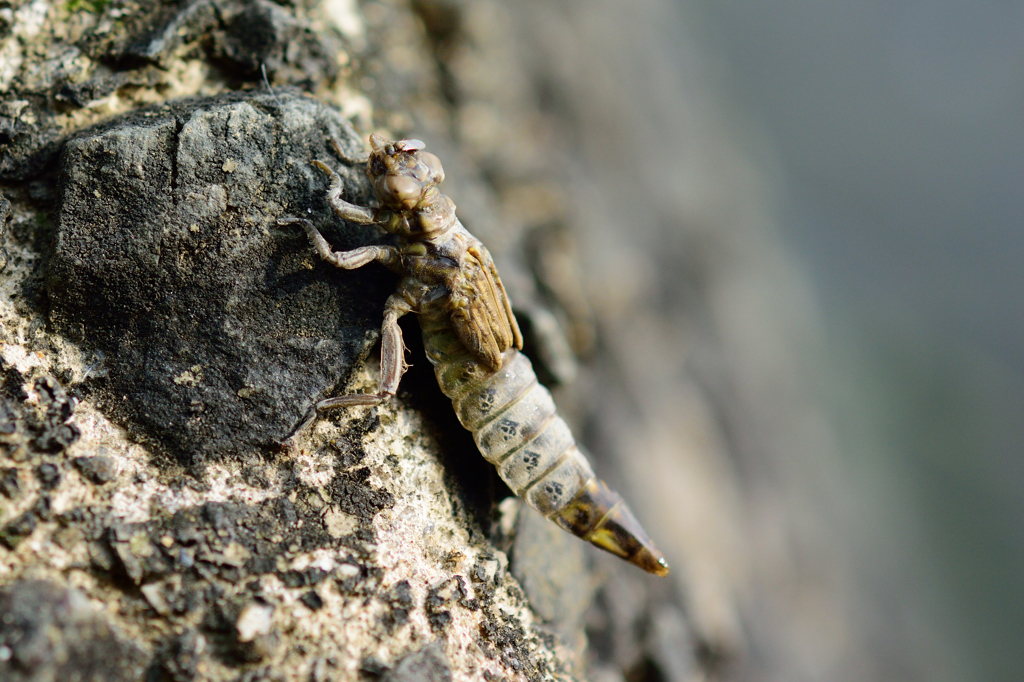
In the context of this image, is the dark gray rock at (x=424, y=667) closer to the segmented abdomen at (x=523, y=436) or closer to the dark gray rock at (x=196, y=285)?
the segmented abdomen at (x=523, y=436)

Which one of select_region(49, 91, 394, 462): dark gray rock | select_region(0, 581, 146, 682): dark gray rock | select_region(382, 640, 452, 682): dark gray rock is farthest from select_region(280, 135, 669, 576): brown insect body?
select_region(0, 581, 146, 682): dark gray rock

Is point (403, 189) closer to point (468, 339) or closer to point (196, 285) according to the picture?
point (468, 339)

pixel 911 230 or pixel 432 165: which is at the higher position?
pixel 432 165

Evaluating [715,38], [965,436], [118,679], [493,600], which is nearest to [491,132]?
[493,600]

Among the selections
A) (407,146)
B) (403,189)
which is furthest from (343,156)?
(403,189)

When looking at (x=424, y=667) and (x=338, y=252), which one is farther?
(x=338, y=252)

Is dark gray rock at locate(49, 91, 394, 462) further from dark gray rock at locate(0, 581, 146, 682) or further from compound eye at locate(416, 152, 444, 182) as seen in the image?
dark gray rock at locate(0, 581, 146, 682)

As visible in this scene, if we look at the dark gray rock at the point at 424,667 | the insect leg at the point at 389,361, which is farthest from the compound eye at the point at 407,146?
the dark gray rock at the point at 424,667
